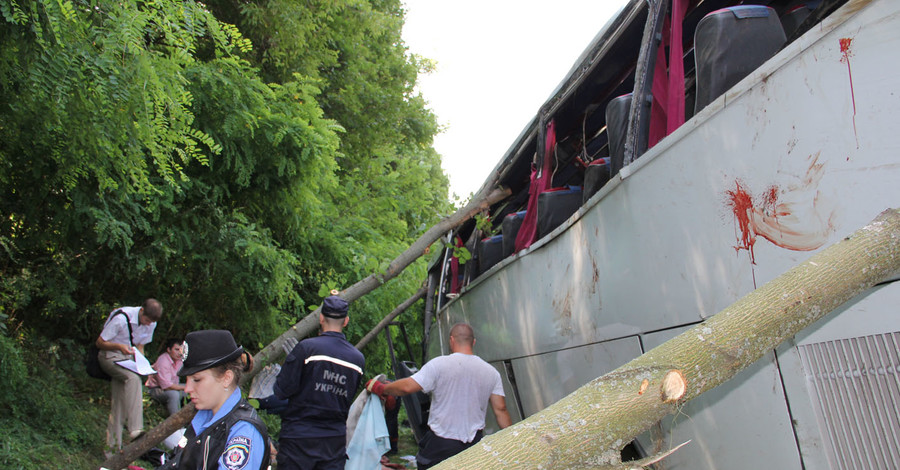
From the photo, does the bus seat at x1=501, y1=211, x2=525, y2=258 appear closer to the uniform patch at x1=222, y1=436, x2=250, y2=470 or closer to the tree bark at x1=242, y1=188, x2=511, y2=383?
the tree bark at x1=242, y1=188, x2=511, y2=383

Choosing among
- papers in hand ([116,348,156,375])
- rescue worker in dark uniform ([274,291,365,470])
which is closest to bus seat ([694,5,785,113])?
rescue worker in dark uniform ([274,291,365,470])

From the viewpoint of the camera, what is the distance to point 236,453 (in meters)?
2.28

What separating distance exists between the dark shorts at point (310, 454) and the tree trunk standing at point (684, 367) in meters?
3.11

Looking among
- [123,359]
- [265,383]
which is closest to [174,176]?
[123,359]

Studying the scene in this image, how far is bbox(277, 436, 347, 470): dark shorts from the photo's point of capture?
4.28 meters

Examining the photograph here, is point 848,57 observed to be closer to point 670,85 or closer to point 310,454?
point 670,85

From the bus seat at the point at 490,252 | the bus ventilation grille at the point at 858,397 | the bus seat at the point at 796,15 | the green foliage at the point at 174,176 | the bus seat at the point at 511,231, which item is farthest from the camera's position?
the bus seat at the point at 490,252

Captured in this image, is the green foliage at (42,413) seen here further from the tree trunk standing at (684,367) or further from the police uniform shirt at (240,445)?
the tree trunk standing at (684,367)

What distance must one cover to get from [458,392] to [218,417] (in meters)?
2.25

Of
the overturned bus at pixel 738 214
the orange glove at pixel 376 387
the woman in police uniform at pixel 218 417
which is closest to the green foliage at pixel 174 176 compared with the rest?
the orange glove at pixel 376 387

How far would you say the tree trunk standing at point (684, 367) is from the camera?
1434 millimetres

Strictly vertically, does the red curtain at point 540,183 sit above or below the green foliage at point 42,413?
above

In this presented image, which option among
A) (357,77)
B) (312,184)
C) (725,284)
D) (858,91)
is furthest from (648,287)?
(357,77)

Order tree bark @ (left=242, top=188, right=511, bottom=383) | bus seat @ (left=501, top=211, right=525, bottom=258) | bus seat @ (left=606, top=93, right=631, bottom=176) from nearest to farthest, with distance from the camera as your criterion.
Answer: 1. bus seat @ (left=606, top=93, right=631, bottom=176)
2. bus seat @ (left=501, top=211, right=525, bottom=258)
3. tree bark @ (left=242, top=188, right=511, bottom=383)
